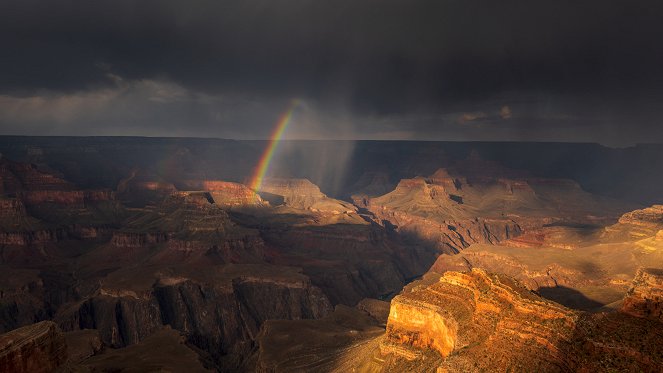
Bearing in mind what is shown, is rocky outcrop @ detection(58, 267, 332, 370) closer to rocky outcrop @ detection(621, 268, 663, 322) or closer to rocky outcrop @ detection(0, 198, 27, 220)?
rocky outcrop @ detection(0, 198, 27, 220)

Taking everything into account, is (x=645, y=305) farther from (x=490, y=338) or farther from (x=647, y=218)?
(x=647, y=218)

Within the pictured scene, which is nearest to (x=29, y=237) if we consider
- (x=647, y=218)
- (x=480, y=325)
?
(x=480, y=325)

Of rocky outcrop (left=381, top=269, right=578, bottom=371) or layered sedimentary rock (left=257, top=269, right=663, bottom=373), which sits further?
rocky outcrop (left=381, top=269, right=578, bottom=371)

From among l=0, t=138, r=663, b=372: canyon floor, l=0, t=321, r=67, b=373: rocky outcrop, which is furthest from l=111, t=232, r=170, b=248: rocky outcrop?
l=0, t=321, r=67, b=373: rocky outcrop

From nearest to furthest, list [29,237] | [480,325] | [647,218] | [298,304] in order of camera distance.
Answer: [480,325]
[298,304]
[29,237]
[647,218]

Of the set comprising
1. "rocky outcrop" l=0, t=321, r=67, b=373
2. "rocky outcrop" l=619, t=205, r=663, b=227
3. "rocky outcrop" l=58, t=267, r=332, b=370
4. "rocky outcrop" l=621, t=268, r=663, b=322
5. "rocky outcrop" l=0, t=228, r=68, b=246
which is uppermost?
"rocky outcrop" l=621, t=268, r=663, b=322

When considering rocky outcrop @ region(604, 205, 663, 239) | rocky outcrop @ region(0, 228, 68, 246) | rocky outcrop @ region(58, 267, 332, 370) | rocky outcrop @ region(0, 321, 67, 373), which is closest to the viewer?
rocky outcrop @ region(0, 321, 67, 373)

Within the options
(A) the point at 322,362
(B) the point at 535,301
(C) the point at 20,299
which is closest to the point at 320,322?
(A) the point at 322,362

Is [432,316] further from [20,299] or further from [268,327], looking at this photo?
[20,299]

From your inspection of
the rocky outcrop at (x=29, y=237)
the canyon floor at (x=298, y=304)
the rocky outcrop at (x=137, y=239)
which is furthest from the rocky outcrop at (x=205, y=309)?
the rocky outcrop at (x=29, y=237)
